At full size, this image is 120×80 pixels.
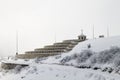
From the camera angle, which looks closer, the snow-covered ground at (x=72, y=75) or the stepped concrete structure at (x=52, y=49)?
the snow-covered ground at (x=72, y=75)

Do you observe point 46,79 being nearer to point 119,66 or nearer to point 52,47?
point 119,66

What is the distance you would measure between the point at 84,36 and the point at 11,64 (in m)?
33.3

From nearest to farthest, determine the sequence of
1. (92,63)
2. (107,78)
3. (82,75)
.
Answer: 1. (107,78)
2. (82,75)
3. (92,63)

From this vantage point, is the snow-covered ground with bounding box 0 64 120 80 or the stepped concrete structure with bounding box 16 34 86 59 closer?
the snow-covered ground with bounding box 0 64 120 80

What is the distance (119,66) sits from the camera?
107ft

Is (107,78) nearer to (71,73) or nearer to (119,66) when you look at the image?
(119,66)

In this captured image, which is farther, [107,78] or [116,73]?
[116,73]

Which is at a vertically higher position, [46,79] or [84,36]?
[84,36]

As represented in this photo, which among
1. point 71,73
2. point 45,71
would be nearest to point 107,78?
point 71,73

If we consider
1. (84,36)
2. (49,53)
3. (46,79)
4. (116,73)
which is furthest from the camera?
(84,36)

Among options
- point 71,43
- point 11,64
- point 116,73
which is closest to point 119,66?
point 116,73

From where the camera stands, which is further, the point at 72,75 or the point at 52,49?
the point at 52,49

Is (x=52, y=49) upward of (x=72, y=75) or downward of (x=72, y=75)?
upward

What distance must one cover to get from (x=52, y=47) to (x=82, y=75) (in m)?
66.7
